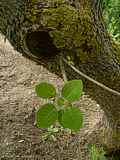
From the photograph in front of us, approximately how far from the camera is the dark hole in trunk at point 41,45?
1679mm

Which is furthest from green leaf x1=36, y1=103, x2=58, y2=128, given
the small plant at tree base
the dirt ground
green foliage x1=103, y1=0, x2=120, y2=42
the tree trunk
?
green foliage x1=103, y1=0, x2=120, y2=42

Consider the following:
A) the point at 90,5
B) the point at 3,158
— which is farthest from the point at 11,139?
the point at 90,5

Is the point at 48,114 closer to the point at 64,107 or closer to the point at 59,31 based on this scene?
the point at 64,107

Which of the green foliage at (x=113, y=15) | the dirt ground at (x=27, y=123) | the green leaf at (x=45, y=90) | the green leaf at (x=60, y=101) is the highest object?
the green leaf at (x=45, y=90)

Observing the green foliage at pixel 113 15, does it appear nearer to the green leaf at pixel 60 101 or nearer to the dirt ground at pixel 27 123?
the dirt ground at pixel 27 123

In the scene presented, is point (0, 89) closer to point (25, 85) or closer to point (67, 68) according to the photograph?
point (25, 85)

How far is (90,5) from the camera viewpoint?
187 cm

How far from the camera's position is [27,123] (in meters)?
3.24

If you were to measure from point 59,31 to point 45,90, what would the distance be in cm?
49

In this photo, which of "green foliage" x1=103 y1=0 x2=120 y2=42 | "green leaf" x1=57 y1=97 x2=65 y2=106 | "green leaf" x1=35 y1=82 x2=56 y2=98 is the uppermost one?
"green leaf" x1=35 y1=82 x2=56 y2=98

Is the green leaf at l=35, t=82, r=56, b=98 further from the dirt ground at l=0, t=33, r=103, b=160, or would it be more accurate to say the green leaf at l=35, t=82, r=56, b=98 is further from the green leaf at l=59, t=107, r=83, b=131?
the dirt ground at l=0, t=33, r=103, b=160

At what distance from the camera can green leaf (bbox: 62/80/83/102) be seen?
1.22 meters

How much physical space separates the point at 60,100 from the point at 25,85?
2.53 metres

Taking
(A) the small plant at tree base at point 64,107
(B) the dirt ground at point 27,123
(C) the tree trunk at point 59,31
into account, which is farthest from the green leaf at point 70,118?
(B) the dirt ground at point 27,123
